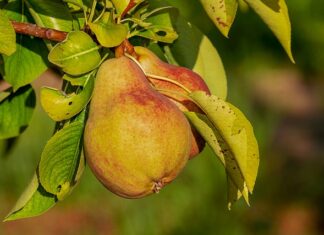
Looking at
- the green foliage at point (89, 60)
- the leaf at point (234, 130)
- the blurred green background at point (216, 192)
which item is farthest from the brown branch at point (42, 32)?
the blurred green background at point (216, 192)

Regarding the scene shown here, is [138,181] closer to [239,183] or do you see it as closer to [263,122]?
[239,183]

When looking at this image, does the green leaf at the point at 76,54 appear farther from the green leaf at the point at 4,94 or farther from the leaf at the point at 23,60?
the green leaf at the point at 4,94

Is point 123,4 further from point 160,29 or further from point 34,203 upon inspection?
point 34,203

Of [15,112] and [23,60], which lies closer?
[23,60]

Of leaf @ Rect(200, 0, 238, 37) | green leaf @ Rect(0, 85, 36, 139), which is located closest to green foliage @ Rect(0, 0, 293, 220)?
leaf @ Rect(200, 0, 238, 37)

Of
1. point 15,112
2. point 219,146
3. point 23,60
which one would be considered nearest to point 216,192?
point 15,112

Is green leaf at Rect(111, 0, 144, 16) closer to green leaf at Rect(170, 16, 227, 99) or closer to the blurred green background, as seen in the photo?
green leaf at Rect(170, 16, 227, 99)
